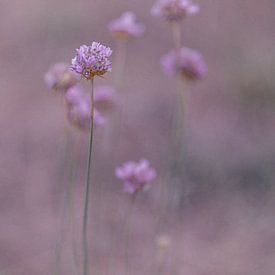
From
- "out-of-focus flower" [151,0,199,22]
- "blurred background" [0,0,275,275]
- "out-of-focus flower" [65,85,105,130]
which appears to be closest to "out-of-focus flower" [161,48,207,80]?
"out-of-focus flower" [151,0,199,22]

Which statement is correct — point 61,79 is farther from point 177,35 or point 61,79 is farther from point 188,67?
point 177,35

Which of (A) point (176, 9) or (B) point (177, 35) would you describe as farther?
(B) point (177, 35)

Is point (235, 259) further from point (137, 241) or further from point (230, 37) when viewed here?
point (230, 37)

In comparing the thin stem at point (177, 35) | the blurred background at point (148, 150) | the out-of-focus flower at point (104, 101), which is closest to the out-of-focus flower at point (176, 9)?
the thin stem at point (177, 35)

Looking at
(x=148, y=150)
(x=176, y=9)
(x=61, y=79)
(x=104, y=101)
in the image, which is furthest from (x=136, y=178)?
(x=148, y=150)

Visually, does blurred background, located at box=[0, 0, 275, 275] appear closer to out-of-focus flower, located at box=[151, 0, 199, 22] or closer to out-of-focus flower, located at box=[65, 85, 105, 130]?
out-of-focus flower, located at box=[65, 85, 105, 130]
